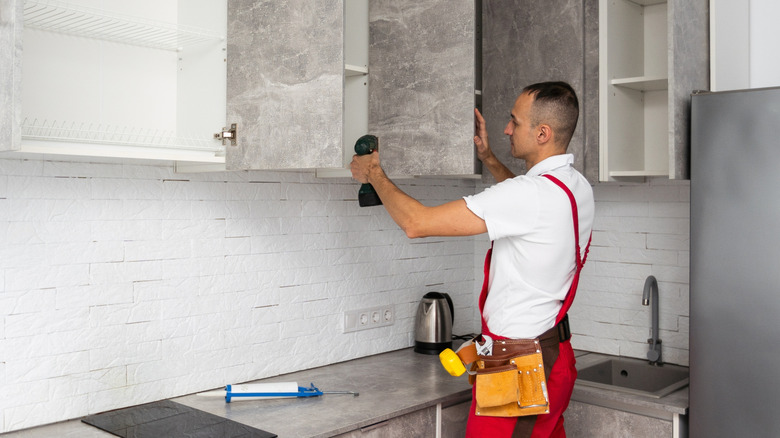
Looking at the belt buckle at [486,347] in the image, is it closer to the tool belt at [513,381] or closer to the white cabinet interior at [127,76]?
the tool belt at [513,381]

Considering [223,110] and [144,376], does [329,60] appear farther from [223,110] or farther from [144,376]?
[144,376]

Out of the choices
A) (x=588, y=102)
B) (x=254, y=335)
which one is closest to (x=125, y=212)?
(x=254, y=335)

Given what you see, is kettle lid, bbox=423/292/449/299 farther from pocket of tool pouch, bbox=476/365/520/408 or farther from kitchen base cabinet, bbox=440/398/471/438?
pocket of tool pouch, bbox=476/365/520/408

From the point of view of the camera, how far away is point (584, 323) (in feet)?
10.7

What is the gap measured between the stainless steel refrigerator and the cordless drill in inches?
41.7

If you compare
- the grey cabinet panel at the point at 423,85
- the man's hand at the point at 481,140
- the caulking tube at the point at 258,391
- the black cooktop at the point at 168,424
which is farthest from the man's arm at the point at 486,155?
the black cooktop at the point at 168,424

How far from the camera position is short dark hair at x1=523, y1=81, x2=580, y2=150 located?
7.18 ft

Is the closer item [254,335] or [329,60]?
[329,60]

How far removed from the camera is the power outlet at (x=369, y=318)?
2.98 m

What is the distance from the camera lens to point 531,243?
2.07m

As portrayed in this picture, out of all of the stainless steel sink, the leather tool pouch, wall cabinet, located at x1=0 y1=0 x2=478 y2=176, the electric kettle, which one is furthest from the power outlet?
the leather tool pouch

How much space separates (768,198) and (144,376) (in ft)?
6.71

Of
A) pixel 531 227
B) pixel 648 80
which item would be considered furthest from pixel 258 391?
pixel 648 80

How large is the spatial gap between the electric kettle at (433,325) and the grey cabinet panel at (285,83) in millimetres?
1378
